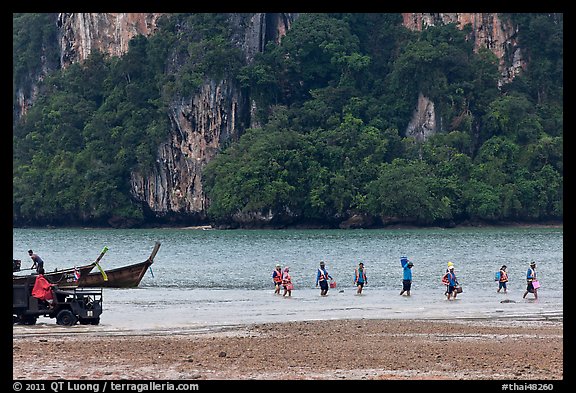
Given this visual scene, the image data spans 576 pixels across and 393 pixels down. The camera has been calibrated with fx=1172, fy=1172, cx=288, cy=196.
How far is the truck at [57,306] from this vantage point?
76.9ft

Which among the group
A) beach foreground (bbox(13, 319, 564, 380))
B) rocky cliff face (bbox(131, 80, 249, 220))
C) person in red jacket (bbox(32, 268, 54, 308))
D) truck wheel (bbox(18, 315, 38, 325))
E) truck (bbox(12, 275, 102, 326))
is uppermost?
rocky cliff face (bbox(131, 80, 249, 220))

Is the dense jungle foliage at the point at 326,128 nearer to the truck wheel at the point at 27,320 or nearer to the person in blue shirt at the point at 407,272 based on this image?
the person in blue shirt at the point at 407,272

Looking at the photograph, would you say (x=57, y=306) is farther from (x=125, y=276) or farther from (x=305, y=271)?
(x=305, y=271)

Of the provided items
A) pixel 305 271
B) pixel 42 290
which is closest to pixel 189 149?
pixel 305 271

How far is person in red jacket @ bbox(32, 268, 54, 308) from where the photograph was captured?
911 inches

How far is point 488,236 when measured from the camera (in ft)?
251

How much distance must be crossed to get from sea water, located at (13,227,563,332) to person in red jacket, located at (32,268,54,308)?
678 mm

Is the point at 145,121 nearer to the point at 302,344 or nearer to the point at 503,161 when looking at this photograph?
the point at 503,161

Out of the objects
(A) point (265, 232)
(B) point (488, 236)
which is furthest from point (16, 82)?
(B) point (488, 236)

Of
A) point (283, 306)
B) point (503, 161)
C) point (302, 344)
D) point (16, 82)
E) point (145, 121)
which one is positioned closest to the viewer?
point (302, 344)

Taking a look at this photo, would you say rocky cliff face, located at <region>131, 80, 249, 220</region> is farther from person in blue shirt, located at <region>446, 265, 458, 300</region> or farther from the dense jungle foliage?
person in blue shirt, located at <region>446, 265, 458, 300</region>

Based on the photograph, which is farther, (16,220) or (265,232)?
(16,220)

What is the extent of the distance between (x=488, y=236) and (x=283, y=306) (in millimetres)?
47849

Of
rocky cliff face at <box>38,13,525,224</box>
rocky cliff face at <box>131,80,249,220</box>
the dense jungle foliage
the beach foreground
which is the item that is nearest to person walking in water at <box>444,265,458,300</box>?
the beach foreground
